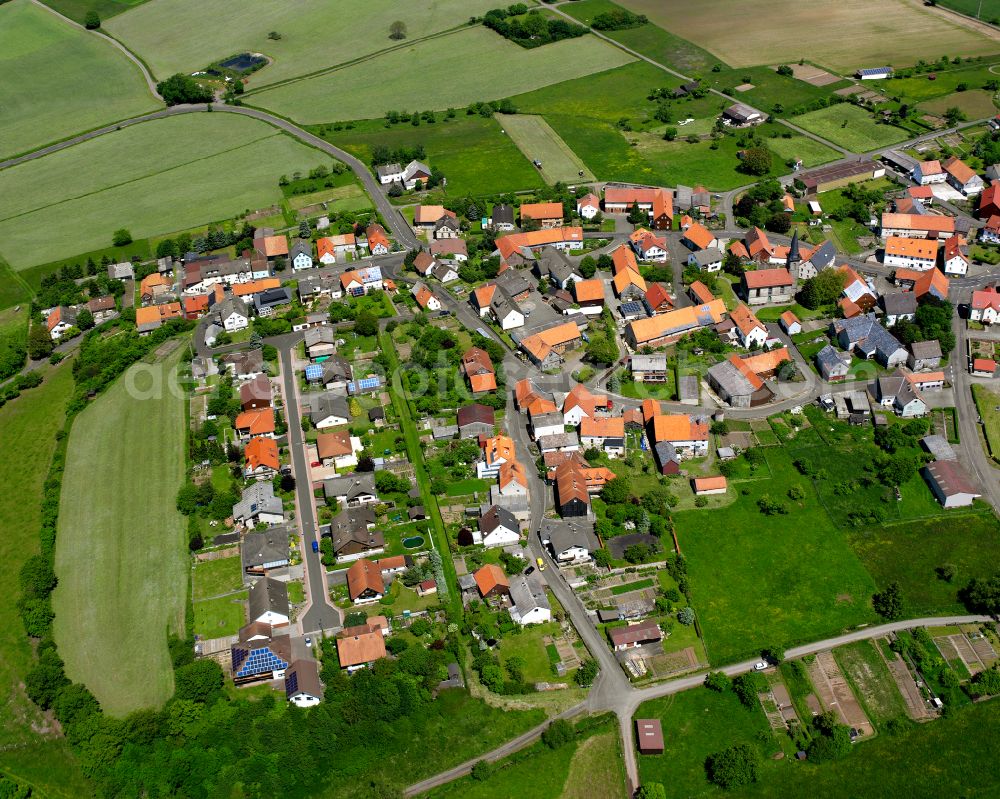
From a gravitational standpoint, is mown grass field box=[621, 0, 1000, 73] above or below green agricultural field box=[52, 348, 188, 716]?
above

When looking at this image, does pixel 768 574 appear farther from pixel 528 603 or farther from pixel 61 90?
pixel 61 90

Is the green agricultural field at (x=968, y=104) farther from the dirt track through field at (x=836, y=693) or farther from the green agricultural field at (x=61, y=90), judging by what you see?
the green agricultural field at (x=61, y=90)

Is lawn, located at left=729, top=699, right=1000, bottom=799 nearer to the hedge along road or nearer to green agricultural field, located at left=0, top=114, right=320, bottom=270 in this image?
the hedge along road

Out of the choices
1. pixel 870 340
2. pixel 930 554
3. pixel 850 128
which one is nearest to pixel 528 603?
pixel 930 554

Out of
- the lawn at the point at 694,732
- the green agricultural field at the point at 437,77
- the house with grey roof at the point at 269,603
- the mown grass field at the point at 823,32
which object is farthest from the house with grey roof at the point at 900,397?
the green agricultural field at the point at 437,77

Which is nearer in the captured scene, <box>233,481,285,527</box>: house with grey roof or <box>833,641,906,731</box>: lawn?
<box>833,641,906,731</box>: lawn

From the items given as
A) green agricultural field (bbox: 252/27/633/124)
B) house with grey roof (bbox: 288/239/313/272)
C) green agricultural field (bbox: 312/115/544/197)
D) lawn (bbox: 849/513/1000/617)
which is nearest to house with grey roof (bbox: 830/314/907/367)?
lawn (bbox: 849/513/1000/617)
